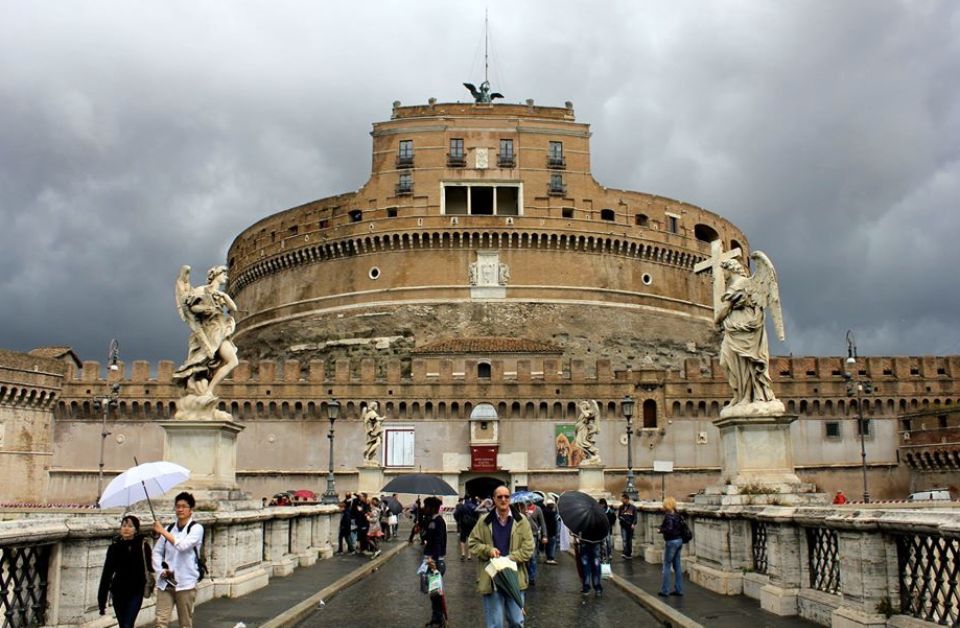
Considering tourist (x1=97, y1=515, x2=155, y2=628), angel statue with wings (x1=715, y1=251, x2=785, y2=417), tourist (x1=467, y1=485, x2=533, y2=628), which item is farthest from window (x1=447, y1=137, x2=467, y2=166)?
tourist (x1=97, y1=515, x2=155, y2=628)

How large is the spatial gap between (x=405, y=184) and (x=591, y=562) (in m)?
46.9

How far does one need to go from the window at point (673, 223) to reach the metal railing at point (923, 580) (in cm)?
5415

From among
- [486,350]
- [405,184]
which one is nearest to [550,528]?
[486,350]

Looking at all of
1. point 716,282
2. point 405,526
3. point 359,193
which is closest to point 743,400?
point 716,282

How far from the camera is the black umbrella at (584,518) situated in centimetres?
1139

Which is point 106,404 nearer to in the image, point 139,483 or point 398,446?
point 398,446

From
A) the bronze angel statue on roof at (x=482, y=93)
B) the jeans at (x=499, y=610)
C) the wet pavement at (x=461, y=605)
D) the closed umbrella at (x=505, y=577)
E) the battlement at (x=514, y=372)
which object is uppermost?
the bronze angel statue on roof at (x=482, y=93)

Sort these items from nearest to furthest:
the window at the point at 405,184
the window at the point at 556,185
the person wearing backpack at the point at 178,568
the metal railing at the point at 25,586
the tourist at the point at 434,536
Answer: the metal railing at the point at 25,586 < the person wearing backpack at the point at 178,568 < the tourist at the point at 434,536 < the window at the point at 556,185 < the window at the point at 405,184

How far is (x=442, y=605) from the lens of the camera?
30.1 ft

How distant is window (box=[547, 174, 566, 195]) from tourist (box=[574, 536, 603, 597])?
45.7 metres

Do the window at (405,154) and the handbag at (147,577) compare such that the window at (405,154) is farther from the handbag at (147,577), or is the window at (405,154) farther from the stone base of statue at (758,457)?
the handbag at (147,577)

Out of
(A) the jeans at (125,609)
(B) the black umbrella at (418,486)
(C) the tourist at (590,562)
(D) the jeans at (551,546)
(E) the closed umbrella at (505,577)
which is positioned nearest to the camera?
(A) the jeans at (125,609)

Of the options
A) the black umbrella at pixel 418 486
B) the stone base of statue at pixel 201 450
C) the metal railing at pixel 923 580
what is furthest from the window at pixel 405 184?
the metal railing at pixel 923 580

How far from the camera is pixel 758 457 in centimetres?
1098
